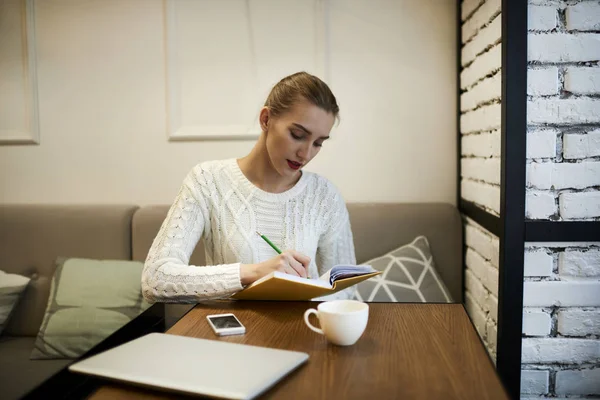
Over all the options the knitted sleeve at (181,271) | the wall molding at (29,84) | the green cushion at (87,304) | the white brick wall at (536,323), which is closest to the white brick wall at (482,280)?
the white brick wall at (536,323)

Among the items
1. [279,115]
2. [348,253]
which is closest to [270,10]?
[279,115]

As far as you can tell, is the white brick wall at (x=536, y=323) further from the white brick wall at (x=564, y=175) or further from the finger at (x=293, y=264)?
the finger at (x=293, y=264)

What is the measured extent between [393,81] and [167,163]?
3.58ft

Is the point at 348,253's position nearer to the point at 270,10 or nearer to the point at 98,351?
the point at 98,351

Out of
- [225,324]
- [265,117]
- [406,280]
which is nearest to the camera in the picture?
[225,324]

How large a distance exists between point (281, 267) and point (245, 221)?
17.5 inches

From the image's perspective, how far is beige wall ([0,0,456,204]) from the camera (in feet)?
8.02

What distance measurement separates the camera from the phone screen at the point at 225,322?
1080mm

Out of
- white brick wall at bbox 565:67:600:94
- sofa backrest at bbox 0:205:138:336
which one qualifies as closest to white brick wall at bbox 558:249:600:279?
white brick wall at bbox 565:67:600:94

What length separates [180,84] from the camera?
2518 mm

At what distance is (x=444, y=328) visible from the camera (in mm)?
1103

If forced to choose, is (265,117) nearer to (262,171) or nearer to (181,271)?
(262,171)

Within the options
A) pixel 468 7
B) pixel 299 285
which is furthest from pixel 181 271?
pixel 468 7

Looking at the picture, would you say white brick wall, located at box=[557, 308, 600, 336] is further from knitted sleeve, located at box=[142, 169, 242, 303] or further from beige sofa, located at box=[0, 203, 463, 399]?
knitted sleeve, located at box=[142, 169, 242, 303]
